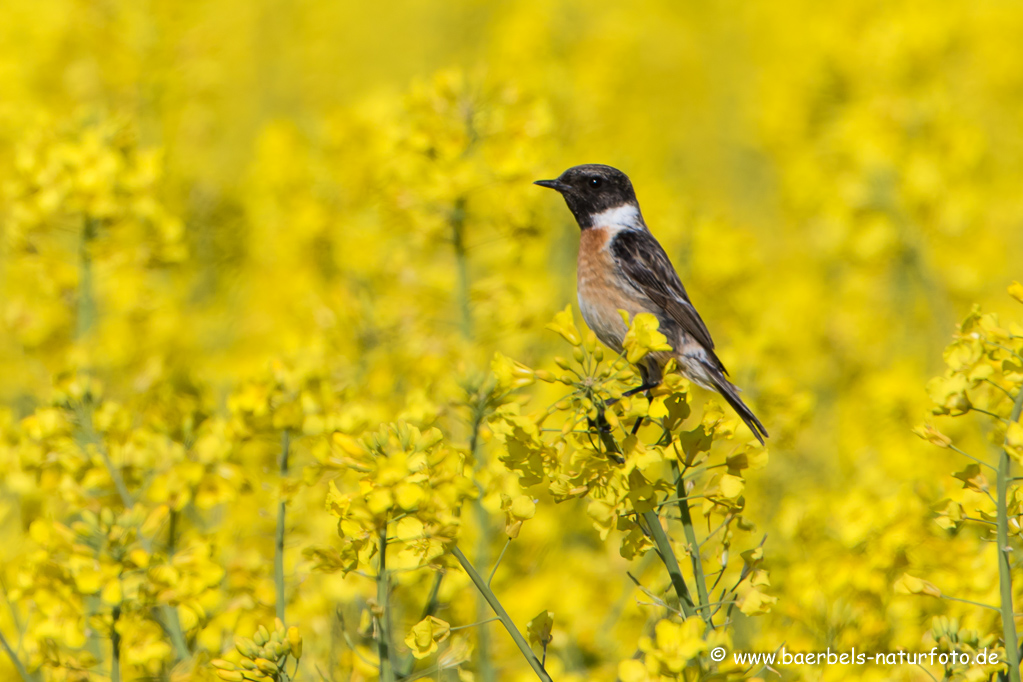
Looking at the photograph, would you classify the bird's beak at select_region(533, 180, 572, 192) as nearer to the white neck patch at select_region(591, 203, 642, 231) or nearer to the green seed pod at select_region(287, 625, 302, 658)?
the white neck patch at select_region(591, 203, 642, 231)

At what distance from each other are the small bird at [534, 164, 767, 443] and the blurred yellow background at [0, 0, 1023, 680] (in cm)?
61

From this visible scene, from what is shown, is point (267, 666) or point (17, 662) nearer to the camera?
point (267, 666)

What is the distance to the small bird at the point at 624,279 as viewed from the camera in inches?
120

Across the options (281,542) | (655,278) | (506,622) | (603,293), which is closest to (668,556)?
(506,622)

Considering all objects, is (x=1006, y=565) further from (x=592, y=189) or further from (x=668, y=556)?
(x=592, y=189)

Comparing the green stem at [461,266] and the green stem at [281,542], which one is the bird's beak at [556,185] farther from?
the green stem at [281,542]

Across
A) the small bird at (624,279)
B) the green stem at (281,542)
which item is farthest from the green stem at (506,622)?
the small bird at (624,279)

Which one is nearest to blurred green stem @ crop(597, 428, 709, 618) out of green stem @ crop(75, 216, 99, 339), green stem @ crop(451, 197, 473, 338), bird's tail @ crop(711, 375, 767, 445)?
bird's tail @ crop(711, 375, 767, 445)

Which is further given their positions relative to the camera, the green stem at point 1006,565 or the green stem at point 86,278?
the green stem at point 86,278

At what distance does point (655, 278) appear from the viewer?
3.28 m

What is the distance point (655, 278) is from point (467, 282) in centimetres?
111

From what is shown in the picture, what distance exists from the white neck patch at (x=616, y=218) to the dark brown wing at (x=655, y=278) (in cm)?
8

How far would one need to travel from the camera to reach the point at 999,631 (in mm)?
2404

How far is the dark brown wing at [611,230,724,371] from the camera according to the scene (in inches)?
127
